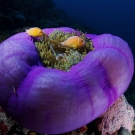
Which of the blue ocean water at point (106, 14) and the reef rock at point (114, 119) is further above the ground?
the reef rock at point (114, 119)

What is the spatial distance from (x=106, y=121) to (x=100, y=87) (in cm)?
76

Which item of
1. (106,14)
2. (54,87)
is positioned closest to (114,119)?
(54,87)

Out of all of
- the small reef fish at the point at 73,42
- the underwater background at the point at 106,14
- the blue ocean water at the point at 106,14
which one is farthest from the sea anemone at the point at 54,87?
the blue ocean water at the point at 106,14

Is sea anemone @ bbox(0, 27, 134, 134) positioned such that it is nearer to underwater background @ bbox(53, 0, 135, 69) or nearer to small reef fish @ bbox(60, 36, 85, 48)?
small reef fish @ bbox(60, 36, 85, 48)

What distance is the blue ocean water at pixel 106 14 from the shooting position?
34938mm

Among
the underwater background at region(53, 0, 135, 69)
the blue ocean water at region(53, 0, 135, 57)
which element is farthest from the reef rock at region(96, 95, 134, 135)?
the blue ocean water at region(53, 0, 135, 57)

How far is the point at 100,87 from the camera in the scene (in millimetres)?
2697

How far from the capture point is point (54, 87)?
2.50m

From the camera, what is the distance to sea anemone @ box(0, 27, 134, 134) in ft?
8.25

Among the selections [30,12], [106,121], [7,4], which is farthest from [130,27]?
[106,121]

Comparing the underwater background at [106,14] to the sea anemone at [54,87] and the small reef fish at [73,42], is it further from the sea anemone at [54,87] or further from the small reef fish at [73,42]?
the sea anemone at [54,87]

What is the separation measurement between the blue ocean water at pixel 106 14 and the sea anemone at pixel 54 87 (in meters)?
26.5

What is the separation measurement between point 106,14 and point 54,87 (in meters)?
49.2

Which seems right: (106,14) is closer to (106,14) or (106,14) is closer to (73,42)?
(106,14)
